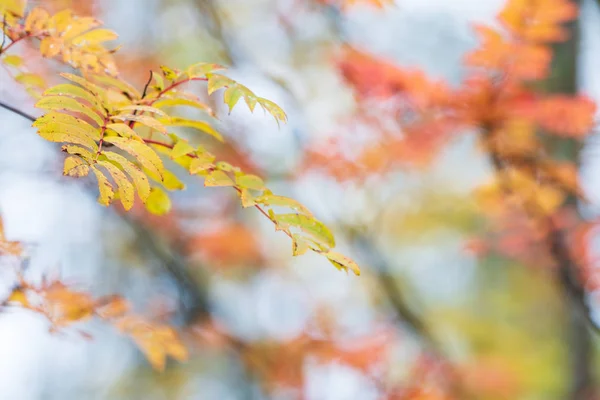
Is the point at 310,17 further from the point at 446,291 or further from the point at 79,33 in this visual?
the point at 446,291

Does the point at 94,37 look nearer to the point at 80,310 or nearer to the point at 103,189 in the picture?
the point at 103,189

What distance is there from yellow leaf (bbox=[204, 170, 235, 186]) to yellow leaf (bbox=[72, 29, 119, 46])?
322 mm

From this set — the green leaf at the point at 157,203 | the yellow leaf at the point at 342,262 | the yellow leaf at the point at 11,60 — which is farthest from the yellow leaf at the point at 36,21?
the yellow leaf at the point at 342,262

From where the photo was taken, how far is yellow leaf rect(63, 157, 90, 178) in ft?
2.07

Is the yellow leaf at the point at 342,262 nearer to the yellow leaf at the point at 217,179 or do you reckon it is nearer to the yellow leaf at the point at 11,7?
the yellow leaf at the point at 217,179

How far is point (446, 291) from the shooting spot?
7727 millimetres

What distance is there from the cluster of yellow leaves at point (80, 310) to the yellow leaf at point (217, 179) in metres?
0.46

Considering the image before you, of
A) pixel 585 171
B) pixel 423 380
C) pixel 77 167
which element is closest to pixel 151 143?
pixel 77 167

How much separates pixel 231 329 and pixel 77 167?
2442 mm

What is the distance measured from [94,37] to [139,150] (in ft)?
1.09

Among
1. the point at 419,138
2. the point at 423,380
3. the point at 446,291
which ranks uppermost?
the point at 446,291

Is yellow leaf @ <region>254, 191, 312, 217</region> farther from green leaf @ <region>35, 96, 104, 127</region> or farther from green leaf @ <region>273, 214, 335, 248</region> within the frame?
green leaf @ <region>35, 96, 104, 127</region>

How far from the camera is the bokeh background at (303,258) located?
2.45 m

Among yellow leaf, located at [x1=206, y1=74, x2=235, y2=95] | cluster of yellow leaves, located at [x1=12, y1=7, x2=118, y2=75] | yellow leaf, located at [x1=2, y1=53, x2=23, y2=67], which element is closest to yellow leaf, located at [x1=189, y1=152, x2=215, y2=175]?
yellow leaf, located at [x1=206, y1=74, x2=235, y2=95]
